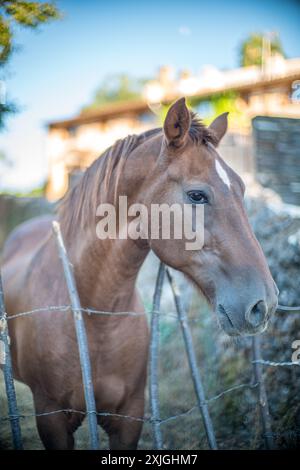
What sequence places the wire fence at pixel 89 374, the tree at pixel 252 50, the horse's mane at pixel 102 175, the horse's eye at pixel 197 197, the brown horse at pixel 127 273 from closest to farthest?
1. the brown horse at pixel 127 273
2. the horse's eye at pixel 197 197
3. the wire fence at pixel 89 374
4. the horse's mane at pixel 102 175
5. the tree at pixel 252 50

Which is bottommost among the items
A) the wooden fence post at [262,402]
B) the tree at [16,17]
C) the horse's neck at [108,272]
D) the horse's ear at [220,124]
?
the wooden fence post at [262,402]

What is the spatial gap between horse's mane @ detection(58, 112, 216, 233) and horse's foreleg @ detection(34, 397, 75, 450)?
1164 mm

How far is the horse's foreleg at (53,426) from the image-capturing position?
2660mm

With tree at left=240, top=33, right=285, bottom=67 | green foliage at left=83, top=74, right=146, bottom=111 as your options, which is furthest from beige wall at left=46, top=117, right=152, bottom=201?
green foliage at left=83, top=74, right=146, bottom=111

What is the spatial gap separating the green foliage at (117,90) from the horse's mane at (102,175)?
44.3 metres

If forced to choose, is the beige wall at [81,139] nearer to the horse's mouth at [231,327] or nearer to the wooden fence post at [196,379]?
the wooden fence post at [196,379]

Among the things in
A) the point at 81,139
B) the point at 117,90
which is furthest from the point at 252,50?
the point at 117,90

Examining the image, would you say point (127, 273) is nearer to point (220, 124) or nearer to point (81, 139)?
point (220, 124)

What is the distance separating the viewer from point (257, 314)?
193 centimetres

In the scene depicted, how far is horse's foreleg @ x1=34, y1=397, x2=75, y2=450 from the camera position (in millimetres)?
2660

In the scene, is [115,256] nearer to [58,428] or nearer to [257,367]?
[58,428]

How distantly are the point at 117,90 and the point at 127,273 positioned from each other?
4647 centimetres

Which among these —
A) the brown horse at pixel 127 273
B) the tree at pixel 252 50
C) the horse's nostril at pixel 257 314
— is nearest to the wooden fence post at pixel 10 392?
the brown horse at pixel 127 273

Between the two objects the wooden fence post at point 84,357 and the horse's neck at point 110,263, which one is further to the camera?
the horse's neck at point 110,263
